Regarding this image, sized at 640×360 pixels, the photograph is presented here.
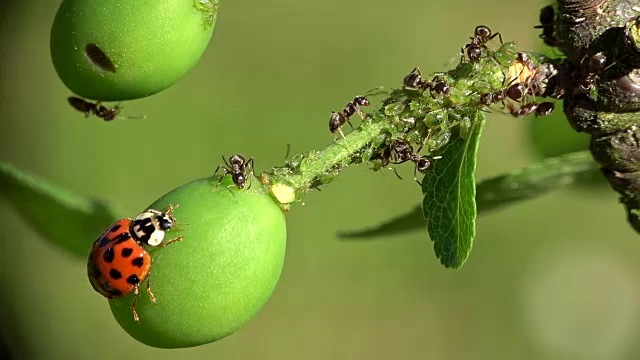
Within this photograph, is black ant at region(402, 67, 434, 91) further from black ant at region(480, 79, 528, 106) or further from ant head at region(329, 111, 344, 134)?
ant head at region(329, 111, 344, 134)

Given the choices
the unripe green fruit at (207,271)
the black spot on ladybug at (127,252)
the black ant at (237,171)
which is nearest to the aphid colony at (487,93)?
the black ant at (237,171)

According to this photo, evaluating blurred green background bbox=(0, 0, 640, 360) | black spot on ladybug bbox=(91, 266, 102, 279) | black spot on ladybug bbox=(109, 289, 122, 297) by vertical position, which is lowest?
blurred green background bbox=(0, 0, 640, 360)

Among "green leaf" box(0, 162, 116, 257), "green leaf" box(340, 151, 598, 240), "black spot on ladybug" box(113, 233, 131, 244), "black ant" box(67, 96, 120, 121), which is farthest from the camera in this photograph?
"black ant" box(67, 96, 120, 121)

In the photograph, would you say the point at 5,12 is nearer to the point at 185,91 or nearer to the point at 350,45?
the point at 185,91

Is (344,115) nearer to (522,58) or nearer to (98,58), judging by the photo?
(522,58)

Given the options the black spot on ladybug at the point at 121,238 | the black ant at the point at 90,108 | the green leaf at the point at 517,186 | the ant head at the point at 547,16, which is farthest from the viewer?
the black ant at the point at 90,108

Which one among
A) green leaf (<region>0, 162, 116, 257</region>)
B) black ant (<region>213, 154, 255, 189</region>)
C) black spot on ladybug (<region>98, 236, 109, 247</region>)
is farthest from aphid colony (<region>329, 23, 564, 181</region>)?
green leaf (<region>0, 162, 116, 257</region>)

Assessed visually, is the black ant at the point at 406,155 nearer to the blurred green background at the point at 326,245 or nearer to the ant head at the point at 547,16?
the ant head at the point at 547,16

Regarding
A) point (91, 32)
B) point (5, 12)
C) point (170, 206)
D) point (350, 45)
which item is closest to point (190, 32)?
point (91, 32)
